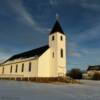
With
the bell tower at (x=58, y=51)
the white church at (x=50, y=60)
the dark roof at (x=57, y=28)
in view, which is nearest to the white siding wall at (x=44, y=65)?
the white church at (x=50, y=60)

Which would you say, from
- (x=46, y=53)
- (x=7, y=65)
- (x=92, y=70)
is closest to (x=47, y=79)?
(x=46, y=53)

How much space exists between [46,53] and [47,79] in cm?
608

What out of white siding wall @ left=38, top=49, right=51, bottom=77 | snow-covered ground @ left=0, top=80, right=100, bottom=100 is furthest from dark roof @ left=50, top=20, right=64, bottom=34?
snow-covered ground @ left=0, top=80, right=100, bottom=100

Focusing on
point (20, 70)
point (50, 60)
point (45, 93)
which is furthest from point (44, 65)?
point (45, 93)

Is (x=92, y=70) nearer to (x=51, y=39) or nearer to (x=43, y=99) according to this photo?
(x=51, y=39)

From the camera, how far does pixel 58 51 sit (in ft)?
120

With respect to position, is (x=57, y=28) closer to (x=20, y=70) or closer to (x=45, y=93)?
(x=20, y=70)

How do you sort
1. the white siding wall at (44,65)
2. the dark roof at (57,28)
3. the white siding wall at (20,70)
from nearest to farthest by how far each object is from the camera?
1. the white siding wall at (44,65)
2. the white siding wall at (20,70)
3. the dark roof at (57,28)

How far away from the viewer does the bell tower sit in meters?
36.2

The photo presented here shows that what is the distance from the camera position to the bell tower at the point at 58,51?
119ft

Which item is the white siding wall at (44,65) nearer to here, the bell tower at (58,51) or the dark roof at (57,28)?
the bell tower at (58,51)

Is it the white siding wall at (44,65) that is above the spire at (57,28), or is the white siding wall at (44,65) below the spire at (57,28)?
below

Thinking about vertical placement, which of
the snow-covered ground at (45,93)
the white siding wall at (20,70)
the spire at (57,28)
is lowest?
the snow-covered ground at (45,93)

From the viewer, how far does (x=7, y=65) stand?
49438 mm
